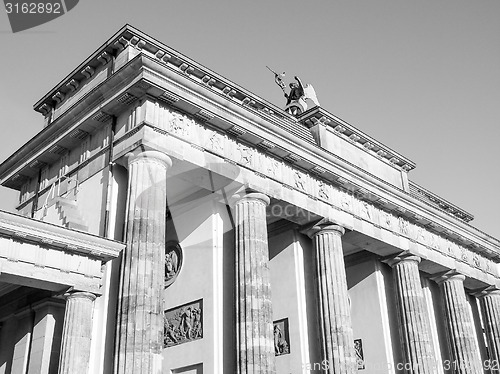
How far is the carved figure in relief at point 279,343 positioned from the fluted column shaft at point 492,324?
15.0 meters

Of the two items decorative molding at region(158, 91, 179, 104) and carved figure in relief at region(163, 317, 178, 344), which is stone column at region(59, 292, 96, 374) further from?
decorative molding at region(158, 91, 179, 104)

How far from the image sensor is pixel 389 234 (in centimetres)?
2644

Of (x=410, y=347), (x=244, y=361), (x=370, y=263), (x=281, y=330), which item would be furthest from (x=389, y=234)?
(x=244, y=361)

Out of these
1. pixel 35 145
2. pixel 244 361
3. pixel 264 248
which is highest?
pixel 35 145

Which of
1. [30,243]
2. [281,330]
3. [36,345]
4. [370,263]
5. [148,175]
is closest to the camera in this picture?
[30,243]

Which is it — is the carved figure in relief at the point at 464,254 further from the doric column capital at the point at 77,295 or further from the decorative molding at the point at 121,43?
the doric column capital at the point at 77,295

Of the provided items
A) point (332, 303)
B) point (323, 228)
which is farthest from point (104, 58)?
point (332, 303)

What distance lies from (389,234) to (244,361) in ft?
36.6

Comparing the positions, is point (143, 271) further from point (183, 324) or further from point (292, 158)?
point (292, 158)

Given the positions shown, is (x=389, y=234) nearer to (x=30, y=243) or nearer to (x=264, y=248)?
(x=264, y=248)

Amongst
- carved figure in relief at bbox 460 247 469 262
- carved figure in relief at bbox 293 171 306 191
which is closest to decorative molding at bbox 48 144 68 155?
carved figure in relief at bbox 293 171 306 191

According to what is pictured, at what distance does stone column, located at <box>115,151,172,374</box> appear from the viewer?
15.1 m

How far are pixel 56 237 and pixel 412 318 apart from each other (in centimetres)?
1696

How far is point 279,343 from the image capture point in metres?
22.9
